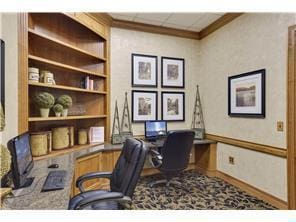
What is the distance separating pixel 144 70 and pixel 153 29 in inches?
29.4

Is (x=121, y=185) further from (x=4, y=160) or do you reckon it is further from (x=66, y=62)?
(x=66, y=62)

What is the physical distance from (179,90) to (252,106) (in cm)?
138

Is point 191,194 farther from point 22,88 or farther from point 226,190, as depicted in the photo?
point 22,88

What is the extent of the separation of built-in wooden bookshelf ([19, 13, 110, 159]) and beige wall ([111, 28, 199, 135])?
0.55ft

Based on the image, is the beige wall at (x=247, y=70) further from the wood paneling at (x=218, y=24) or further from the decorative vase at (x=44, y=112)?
the decorative vase at (x=44, y=112)

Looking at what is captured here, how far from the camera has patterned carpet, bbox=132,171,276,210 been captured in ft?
8.18

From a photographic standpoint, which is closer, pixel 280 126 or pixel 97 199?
pixel 97 199

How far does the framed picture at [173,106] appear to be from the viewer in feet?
12.4

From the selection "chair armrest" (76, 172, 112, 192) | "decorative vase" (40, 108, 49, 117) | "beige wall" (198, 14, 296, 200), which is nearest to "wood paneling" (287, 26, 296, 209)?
"beige wall" (198, 14, 296, 200)

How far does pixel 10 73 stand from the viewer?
1.90 m

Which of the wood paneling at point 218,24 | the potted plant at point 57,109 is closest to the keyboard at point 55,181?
the potted plant at point 57,109

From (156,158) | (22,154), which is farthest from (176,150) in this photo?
(22,154)

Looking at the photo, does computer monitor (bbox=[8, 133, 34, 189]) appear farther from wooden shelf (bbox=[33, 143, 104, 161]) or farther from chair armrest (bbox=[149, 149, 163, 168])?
chair armrest (bbox=[149, 149, 163, 168])

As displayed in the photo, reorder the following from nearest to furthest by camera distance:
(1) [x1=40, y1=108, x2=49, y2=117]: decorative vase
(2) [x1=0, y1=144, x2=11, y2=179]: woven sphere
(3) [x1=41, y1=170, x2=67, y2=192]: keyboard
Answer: (2) [x1=0, y1=144, x2=11, y2=179]: woven sphere
(3) [x1=41, y1=170, x2=67, y2=192]: keyboard
(1) [x1=40, y1=108, x2=49, y2=117]: decorative vase
